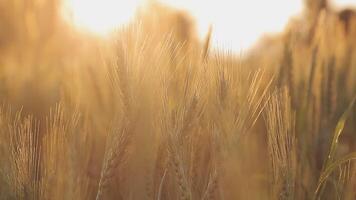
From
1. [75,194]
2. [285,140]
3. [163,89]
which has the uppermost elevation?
[163,89]

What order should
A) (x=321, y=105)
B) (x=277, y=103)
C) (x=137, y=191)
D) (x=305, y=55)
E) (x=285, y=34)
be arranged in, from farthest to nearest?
(x=305, y=55) → (x=285, y=34) → (x=321, y=105) → (x=137, y=191) → (x=277, y=103)

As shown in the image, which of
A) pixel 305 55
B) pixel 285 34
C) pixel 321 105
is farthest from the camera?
pixel 305 55

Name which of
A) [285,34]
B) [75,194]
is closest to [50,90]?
[285,34]

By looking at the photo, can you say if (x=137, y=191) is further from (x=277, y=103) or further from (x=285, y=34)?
(x=285, y=34)

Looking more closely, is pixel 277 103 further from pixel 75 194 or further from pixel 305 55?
pixel 305 55

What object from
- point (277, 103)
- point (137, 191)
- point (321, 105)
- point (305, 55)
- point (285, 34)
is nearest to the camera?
point (277, 103)

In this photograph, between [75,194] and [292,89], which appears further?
[292,89]

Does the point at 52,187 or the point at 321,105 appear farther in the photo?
the point at 321,105

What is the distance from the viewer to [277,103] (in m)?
1.42

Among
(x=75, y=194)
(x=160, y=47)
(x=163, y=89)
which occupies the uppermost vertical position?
(x=160, y=47)

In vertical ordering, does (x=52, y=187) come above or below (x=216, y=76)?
below

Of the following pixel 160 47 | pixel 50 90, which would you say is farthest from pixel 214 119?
pixel 50 90

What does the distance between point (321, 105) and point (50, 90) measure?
1020 millimetres

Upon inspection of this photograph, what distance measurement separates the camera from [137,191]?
1.57 metres
